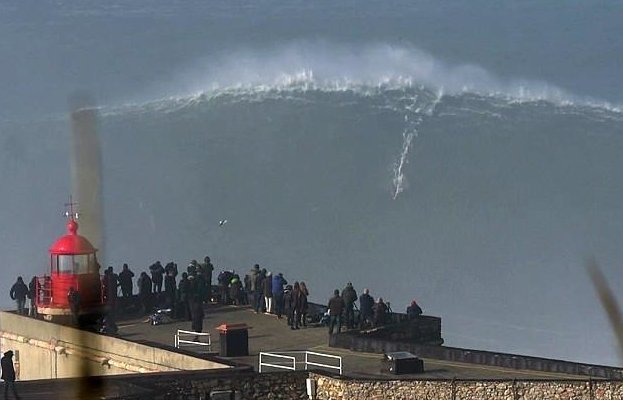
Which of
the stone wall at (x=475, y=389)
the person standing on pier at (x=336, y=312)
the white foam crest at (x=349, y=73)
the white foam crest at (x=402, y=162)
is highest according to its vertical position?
the white foam crest at (x=349, y=73)

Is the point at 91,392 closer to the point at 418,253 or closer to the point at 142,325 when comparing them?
the point at 142,325

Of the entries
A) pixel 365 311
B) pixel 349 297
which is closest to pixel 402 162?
pixel 365 311

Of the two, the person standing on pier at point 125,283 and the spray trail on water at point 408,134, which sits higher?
the spray trail on water at point 408,134

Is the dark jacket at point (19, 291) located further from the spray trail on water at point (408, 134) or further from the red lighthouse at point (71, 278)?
the spray trail on water at point (408, 134)

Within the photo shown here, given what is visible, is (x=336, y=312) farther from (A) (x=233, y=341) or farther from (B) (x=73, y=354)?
(B) (x=73, y=354)

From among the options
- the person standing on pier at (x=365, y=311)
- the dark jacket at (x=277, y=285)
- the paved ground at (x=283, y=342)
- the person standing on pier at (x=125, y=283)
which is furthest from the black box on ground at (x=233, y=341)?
the person standing on pier at (x=125, y=283)

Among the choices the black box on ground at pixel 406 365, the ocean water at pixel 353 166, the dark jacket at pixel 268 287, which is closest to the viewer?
the black box on ground at pixel 406 365
